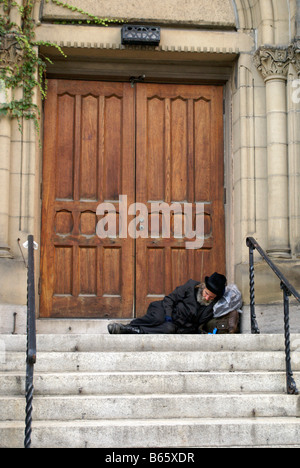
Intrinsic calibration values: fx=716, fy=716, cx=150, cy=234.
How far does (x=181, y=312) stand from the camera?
7.53 m

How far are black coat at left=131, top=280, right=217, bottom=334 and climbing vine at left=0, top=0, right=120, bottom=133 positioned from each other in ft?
8.37

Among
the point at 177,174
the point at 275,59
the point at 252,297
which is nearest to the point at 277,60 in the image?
the point at 275,59

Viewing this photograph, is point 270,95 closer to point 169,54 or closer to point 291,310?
point 169,54

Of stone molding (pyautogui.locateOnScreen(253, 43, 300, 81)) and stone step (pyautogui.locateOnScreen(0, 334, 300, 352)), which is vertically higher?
stone molding (pyautogui.locateOnScreen(253, 43, 300, 81))

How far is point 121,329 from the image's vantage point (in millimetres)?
7336

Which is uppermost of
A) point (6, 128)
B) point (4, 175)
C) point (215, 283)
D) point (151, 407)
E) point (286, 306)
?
point (6, 128)

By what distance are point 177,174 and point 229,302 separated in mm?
1854

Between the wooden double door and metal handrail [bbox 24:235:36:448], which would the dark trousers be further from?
metal handrail [bbox 24:235:36:448]

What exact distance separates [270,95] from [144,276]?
2610mm

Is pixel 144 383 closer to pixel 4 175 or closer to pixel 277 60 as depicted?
pixel 4 175

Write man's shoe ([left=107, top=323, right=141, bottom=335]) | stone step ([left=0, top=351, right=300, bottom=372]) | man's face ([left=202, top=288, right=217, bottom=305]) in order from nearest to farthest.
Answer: stone step ([left=0, top=351, right=300, bottom=372]) < man's shoe ([left=107, top=323, right=141, bottom=335]) < man's face ([left=202, top=288, right=217, bottom=305])

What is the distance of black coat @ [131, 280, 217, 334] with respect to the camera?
295 inches

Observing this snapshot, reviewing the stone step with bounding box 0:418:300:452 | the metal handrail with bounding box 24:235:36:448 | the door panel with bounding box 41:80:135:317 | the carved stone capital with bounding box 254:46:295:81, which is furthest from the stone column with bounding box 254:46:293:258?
the metal handrail with bounding box 24:235:36:448

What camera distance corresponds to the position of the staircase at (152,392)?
5.14 meters
